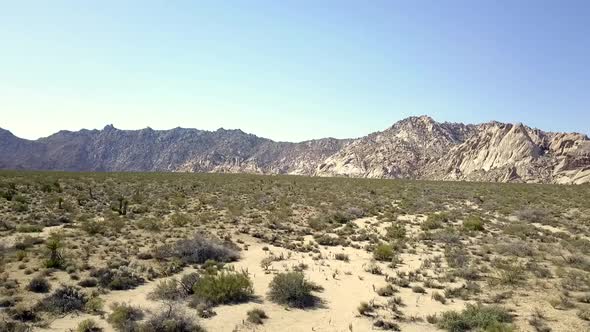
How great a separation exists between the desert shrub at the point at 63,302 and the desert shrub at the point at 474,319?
9.61m

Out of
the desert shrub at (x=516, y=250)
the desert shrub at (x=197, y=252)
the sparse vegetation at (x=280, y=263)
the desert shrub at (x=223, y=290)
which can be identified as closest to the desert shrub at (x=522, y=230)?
the sparse vegetation at (x=280, y=263)

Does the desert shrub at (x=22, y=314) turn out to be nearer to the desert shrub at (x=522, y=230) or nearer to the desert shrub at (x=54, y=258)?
the desert shrub at (x=54, y=258)

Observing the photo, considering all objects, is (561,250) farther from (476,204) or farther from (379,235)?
(476,204)

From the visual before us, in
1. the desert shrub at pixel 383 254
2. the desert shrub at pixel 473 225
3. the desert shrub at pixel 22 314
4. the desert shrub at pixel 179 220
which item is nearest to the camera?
the desert shrub at pixel 22 314

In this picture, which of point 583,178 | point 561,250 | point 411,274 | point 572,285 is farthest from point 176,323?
point 583,178

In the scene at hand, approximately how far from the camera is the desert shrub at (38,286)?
11.5m

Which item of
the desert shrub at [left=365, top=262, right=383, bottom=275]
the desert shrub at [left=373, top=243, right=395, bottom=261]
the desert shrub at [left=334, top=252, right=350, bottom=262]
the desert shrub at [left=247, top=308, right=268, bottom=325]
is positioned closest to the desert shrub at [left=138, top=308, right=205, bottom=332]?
the desert shrub at [left=247, top=308, right=268, bottom=325]

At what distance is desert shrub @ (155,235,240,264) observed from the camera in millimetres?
15602

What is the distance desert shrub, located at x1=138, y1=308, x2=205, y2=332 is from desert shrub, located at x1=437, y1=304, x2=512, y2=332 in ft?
20.4

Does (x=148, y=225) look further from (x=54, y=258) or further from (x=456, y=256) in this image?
(x=456, y=256)

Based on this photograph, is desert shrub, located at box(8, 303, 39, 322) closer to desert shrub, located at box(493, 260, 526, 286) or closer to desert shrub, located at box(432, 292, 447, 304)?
desert shrub, located at box(432, 292, 447, 304)

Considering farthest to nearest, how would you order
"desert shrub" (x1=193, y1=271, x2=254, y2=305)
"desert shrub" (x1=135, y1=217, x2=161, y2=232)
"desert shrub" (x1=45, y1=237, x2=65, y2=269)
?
"desert shrub" (x1=135, y1=217, x2=161, y2=232), "desert shrub" (x1=45, y1=237, x2=65, y2=269), "desert shrub" (x1=193, y1=271, x2=254, y2=305)

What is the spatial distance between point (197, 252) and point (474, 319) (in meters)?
10.3

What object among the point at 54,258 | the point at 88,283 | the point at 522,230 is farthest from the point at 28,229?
the point at 522,230
